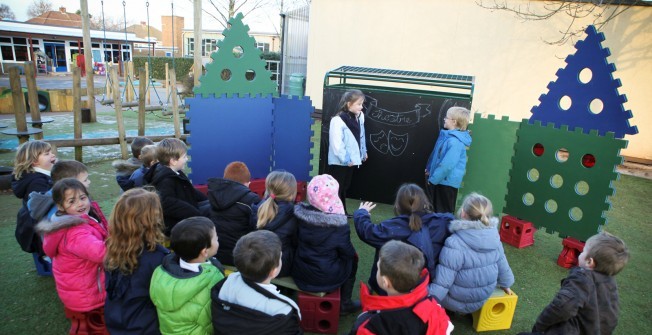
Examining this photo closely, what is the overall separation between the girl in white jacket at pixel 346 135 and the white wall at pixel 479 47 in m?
6.75

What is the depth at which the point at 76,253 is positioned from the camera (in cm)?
279

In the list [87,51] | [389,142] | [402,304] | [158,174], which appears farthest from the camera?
[87,51]

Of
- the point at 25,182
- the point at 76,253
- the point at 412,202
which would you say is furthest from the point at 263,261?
the point at 25,182

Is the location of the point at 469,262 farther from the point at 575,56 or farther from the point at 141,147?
the point at 141,147

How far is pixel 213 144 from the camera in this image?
5.57 m

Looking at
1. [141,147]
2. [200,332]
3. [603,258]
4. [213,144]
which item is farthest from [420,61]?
[200,332]

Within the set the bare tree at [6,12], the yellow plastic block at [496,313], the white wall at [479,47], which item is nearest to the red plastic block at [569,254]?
the yellow plastic block at [496,313]

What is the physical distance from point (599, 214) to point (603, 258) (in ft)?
7.36

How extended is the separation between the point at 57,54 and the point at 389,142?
37894 mm

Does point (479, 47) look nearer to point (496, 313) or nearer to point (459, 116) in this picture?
point (459, 116)

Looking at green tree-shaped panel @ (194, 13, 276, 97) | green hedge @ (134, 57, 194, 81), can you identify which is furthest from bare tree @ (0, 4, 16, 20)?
green tree-shaped panel @ (194, 13, 276, 97)

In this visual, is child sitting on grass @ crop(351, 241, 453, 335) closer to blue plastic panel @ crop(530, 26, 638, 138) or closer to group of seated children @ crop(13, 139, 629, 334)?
group of seated children @ crop(13, 139, 629, 334)

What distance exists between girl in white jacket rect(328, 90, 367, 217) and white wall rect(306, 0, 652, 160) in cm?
675

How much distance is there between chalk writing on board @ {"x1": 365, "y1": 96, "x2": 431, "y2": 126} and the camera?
5.50 meters
